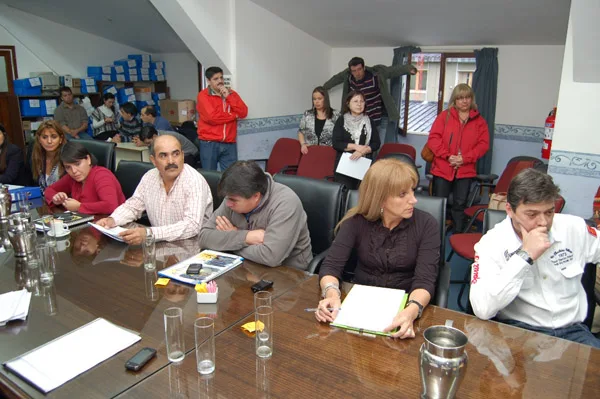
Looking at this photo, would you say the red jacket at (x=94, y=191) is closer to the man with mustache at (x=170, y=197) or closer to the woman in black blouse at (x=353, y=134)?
the man with mustache at (x=170, y=197)

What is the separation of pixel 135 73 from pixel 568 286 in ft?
23.6

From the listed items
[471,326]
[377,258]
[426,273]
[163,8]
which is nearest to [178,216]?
[377,258]

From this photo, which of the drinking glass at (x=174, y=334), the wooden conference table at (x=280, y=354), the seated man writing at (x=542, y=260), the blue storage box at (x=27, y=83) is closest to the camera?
the wooden conference table at (x=280, y=354)

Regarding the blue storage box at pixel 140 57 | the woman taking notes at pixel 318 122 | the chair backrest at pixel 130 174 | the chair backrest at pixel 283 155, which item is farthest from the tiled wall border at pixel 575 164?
the blue storage box at pixel 140 57

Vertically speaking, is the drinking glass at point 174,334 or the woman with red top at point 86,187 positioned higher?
the woman with red top at point 86,187

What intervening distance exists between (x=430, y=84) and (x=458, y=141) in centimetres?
170

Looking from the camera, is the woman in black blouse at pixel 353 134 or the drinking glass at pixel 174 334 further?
the woman in black blouse at pixel 353 134

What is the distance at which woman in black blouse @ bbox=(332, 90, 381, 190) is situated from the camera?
168 inches

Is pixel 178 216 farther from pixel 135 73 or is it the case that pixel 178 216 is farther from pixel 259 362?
pixel 135 73

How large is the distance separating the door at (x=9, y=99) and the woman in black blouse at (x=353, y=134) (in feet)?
15.6

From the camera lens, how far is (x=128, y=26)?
22.4ft

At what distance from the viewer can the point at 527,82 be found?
4.81 m

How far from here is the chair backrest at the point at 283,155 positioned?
5.06 meters

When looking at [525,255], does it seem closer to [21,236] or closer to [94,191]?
[21,236]
